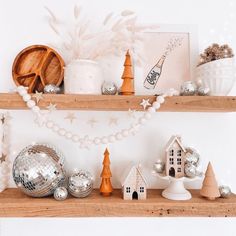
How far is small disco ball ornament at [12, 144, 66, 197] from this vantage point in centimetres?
81

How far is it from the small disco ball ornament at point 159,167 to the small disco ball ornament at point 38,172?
0.94ft

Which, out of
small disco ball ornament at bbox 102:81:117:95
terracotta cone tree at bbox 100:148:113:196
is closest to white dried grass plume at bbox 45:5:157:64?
small disco ball ornament at bbox 102:81:117:95

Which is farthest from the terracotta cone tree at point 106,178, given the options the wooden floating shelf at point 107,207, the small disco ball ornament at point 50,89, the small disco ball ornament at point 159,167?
the small disco ball ornament at point 50,89

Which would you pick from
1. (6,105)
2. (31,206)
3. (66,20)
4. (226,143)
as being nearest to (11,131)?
(6,105)

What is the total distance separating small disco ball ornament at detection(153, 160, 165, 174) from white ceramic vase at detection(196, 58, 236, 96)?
26 centimetres

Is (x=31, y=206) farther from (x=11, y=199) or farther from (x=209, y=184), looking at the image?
(x=209, y=184)

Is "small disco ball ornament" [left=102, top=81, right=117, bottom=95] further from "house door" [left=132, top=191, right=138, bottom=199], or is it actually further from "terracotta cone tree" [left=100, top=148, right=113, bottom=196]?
"house door" [left=132, top=191, right=138, bottom=199]

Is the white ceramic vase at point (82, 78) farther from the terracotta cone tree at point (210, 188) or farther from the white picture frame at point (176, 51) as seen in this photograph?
the terracotta cone tree at point (210, 188)

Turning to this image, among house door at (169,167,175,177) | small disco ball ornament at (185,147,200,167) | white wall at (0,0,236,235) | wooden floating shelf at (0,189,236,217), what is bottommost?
wooden floating shelf at (0,189,236,217)

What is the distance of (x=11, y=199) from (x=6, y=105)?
27 centimetres

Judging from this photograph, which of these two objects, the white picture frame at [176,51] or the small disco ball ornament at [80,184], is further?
the white picture frame at [176,51]

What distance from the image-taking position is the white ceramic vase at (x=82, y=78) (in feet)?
2.67

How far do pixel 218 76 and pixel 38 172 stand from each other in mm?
588

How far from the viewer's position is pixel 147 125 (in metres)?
0.96
